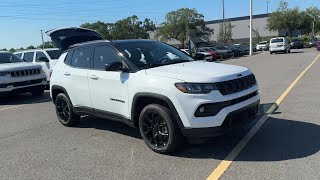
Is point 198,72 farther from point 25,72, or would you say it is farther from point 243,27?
point 243,27

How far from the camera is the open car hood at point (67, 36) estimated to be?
13.6 metres

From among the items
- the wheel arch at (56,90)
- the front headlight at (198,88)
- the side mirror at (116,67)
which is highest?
the side mirror at (116,67)

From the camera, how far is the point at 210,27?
11181 centimetres

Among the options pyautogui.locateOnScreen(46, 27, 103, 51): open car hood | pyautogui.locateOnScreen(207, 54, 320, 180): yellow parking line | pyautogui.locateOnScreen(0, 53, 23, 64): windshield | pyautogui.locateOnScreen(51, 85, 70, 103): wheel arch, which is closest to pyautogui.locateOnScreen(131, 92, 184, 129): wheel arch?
pyautogui.locateOnScreen(207, 54, 320, 180): yellow parking line

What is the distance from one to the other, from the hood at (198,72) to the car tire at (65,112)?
2.58 metres

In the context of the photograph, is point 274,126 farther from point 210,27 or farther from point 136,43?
point 210,27

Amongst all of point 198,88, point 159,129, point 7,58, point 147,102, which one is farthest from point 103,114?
point 7,58

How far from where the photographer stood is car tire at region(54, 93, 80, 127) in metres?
7.98

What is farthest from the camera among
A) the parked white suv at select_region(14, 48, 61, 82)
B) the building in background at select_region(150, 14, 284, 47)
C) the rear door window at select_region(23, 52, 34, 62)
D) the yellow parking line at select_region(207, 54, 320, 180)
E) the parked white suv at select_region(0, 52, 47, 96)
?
the building in background at select_region(150, 14, 284, 47)

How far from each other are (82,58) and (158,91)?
8.08 feet

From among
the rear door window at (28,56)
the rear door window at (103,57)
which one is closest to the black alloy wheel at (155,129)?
the rear door window at (103,57)

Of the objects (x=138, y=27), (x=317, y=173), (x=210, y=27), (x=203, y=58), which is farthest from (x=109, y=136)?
(x=210, y=27)

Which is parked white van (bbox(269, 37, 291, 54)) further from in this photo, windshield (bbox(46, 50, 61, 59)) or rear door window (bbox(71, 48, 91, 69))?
rear door window (bbox(71, 48, 91, 69))

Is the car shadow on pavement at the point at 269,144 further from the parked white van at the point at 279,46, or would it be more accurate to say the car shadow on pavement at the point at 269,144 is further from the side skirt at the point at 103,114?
the parked white van at the point at 279,46
